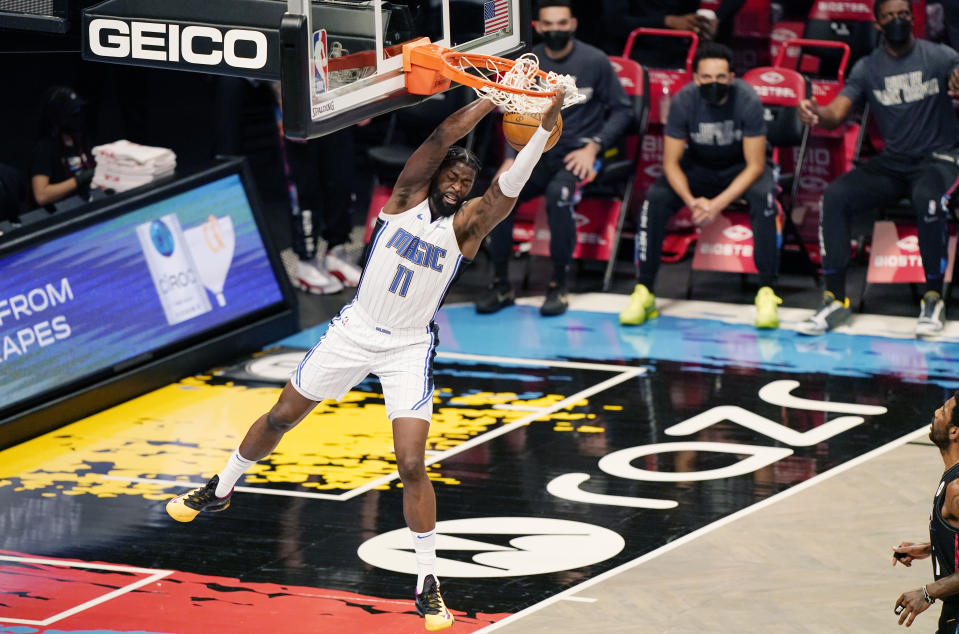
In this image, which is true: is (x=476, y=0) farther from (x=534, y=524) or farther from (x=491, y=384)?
(x=534, y=524)

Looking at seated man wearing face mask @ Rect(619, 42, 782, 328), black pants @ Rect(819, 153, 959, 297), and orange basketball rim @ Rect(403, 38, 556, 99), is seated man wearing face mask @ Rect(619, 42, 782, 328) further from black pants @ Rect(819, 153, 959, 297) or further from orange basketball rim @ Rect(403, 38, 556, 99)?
orange basketball rim @ Rect(403, 38, 556, 99)

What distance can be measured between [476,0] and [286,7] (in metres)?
2.44

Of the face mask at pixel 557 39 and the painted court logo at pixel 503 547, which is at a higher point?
the face mask at pixel 557 39

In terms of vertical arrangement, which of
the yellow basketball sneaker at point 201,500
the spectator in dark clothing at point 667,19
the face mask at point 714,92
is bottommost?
the yellow basketball sneaker at point 201,500

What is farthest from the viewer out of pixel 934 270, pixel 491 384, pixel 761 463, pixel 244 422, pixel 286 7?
pixel 934 270

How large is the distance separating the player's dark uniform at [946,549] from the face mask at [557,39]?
6.78 meters

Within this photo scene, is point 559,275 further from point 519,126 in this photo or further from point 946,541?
point 946,541

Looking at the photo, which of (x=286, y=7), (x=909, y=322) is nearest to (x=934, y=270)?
(x=909, y=322)

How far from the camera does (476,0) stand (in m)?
9.53

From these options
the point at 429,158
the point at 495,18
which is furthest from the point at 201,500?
the point at 495,18

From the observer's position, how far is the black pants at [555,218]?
11.4m

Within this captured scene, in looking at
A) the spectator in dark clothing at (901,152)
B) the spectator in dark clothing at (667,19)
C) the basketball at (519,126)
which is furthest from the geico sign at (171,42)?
the spectator in dark clothing at (667,19)

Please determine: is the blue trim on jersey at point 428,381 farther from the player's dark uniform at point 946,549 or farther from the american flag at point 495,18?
the player's dark uniform at point 946,549

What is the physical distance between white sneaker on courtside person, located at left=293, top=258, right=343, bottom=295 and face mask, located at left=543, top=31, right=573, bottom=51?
7.99 feet
